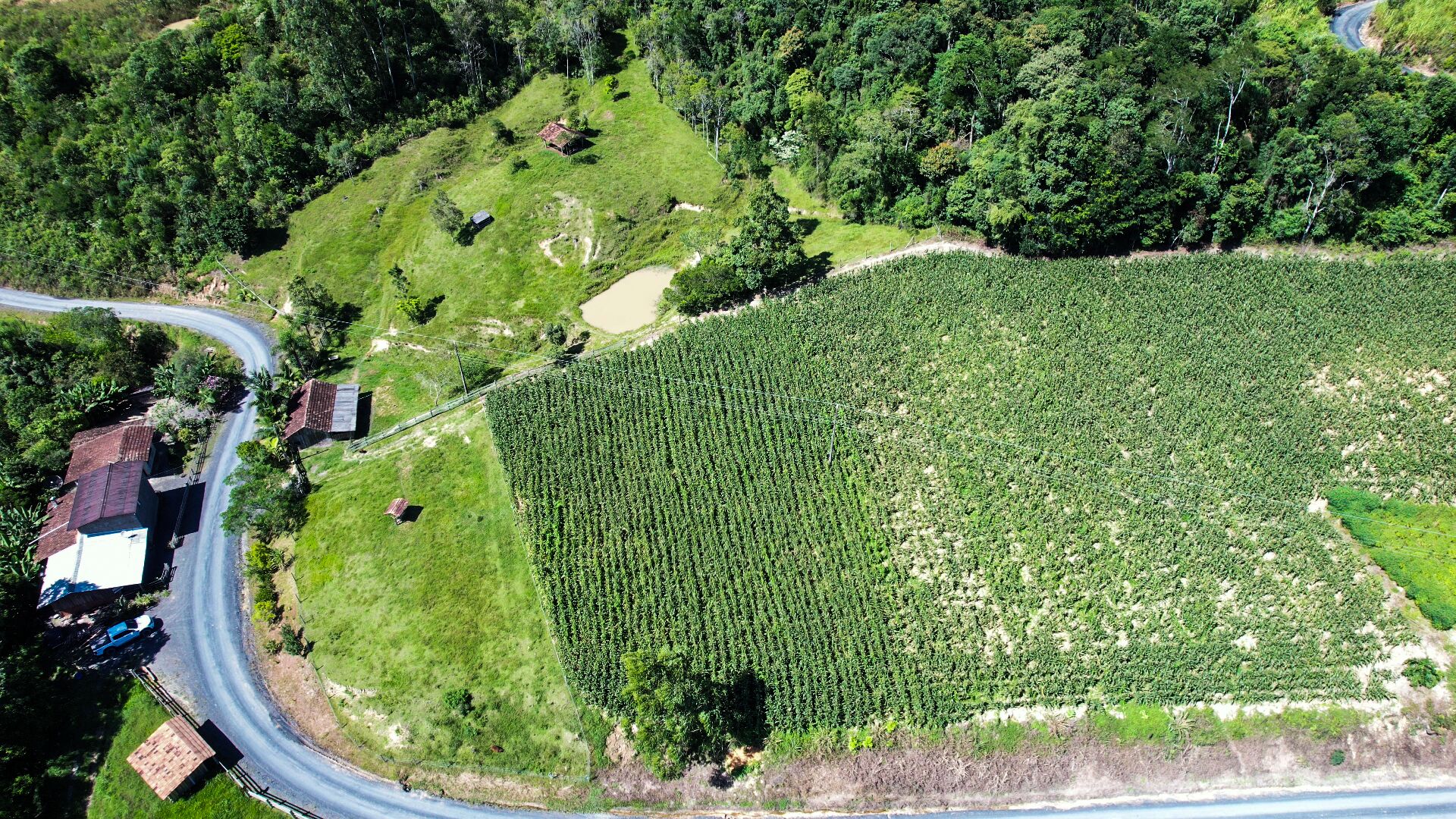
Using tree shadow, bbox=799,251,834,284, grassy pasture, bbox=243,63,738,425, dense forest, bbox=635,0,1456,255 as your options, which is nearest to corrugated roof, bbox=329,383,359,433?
grassy pasture, bbox=243,63,738,425

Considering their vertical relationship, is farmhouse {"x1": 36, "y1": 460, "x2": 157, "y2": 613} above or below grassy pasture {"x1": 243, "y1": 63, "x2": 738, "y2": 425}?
below

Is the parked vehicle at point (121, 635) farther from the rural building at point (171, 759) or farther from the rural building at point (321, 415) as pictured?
the rural building at point (321, 415)

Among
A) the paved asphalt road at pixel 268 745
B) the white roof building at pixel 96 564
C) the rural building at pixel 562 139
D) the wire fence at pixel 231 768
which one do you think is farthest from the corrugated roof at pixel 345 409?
the rural building at pixel 562 139

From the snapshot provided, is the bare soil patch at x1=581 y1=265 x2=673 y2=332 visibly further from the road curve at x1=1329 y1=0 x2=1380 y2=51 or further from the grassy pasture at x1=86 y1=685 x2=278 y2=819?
the road curve at x1=1329 y1=0 x2=1380 y2=51

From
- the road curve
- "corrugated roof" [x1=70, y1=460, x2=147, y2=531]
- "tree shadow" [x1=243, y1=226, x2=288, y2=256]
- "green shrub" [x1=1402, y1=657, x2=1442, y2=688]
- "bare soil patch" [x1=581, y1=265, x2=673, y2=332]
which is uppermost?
the road curve

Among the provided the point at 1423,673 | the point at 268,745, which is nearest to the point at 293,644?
the point at 268,745

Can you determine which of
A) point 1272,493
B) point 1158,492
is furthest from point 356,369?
point 1272,493

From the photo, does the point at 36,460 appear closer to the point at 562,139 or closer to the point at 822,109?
the point at 562,139
